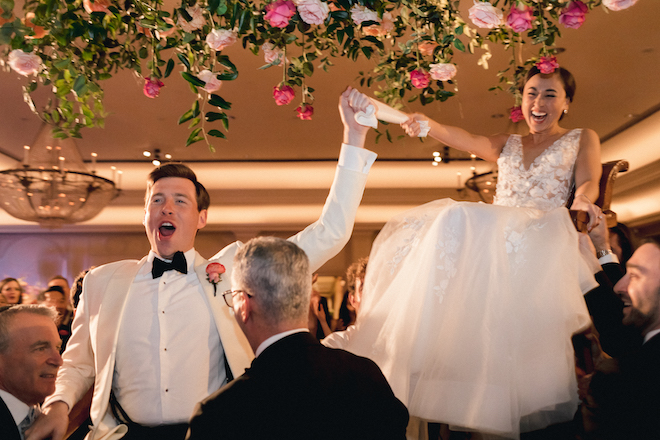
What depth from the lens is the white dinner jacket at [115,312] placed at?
1744 millimetres

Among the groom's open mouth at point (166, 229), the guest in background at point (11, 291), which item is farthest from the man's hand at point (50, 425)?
the guest in background at point (11, 291)

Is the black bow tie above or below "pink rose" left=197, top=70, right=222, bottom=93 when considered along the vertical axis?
below

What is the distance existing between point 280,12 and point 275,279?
0.71m

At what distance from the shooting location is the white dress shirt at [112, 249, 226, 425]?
178 centimetres

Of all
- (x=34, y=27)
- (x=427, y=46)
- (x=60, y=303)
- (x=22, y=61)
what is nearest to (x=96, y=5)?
(x=34, y=27)

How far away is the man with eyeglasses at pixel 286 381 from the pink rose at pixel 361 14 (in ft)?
2.23

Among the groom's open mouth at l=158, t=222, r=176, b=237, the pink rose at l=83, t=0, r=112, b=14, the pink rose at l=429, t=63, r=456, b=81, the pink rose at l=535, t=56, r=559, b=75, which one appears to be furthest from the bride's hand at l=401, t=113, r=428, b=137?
the pink rose at l=83, t=0, r=112, b=14

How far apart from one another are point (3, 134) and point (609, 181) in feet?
25.0

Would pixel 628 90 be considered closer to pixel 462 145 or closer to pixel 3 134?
pixel 462 145

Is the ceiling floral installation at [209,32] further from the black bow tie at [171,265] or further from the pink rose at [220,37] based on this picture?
the black bow tie at [171,265]

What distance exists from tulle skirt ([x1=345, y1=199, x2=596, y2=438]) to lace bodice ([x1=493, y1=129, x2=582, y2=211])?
1.90 ft

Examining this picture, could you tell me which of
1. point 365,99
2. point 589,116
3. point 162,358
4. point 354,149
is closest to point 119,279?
point 162,358

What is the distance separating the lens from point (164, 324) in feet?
6.02

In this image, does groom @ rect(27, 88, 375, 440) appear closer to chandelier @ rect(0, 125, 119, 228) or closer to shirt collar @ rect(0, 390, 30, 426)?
shirt collar @ rect(0, 390, 30, 426)
